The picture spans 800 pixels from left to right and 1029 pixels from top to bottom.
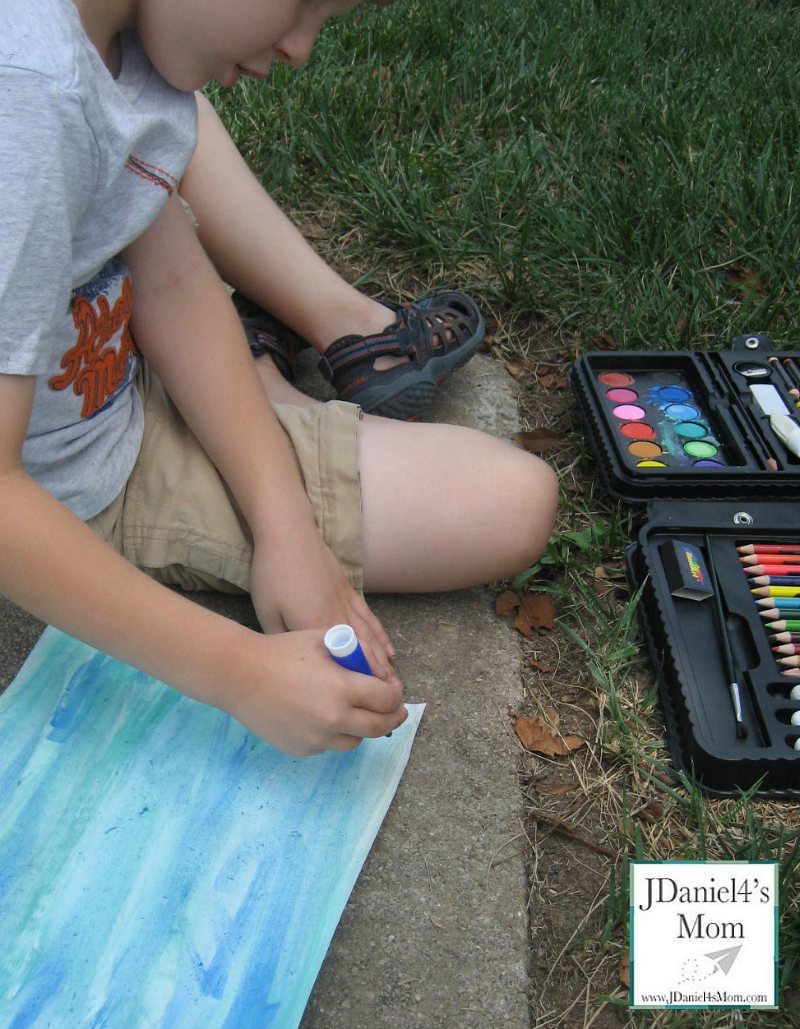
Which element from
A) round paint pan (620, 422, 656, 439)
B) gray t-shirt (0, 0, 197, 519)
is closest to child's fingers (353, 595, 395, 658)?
gray t-shirt (0, 0, 197, 519)

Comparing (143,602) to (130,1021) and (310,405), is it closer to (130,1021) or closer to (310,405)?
(130,1021)

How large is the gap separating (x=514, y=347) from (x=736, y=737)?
866mm

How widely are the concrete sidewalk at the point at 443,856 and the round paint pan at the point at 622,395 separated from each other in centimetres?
44

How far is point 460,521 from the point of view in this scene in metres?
1.20

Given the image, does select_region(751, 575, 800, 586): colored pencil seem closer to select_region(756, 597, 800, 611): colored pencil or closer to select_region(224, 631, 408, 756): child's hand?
select_region(756, 597, 800, 611): colored pencil

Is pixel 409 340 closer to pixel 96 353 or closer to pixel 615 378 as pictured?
pixel 615 378

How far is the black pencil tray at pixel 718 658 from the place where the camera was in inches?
40.1

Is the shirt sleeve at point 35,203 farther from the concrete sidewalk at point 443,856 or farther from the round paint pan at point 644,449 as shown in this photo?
the round paint pan at point 644,449

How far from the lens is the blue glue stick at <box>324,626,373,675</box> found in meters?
0.89

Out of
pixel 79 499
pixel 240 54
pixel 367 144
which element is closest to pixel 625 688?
pixel 79 499

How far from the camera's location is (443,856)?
0.98m

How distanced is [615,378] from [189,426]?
734 millimetres

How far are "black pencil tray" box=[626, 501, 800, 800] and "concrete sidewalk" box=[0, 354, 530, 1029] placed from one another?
0.19 meters

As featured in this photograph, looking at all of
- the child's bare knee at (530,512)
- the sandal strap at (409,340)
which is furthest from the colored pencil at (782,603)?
the sandal strap at (409,340)
